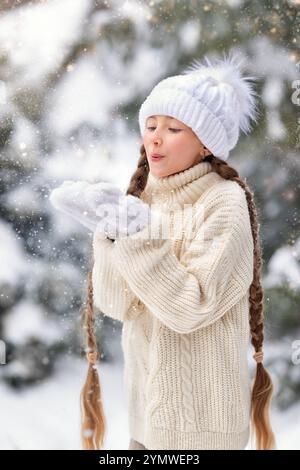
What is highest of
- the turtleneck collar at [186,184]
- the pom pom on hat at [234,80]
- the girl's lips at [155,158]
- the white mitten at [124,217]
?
the pom pom on hat at [234,80]

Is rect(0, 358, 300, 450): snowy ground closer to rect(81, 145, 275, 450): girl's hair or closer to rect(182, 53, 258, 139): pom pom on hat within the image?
rect(81, 145, 275, 450): girl's hair

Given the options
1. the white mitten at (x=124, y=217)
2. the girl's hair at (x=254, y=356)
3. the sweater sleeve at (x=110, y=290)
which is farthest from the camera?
the girl's hair at (x=254, y=356)

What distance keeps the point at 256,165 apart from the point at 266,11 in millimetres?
411

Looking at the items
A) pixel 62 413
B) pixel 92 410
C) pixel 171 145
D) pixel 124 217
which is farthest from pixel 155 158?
pixel 62 413

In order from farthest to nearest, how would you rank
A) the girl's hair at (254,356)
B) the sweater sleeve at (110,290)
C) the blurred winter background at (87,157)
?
the blurred winter background at (87,157), the girl's hair at (254,356), the sweater sleeve at (110,290)

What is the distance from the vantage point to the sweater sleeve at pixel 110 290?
97cm

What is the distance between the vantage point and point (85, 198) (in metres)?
0.85

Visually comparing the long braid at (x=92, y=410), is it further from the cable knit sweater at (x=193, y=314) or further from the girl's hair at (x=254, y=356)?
the cable knit sweater at (x=193, y=314)

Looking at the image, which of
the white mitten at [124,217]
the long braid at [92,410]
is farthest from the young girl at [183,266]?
the long braid at [92,410]

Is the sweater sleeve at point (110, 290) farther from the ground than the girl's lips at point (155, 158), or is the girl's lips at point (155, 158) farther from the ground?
the girl's lips at point (155, 158)

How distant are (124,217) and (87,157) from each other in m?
0.82

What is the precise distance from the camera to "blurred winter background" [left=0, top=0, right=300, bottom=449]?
1.59m

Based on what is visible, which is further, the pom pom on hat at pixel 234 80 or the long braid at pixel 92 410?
the long braid at pixel 92 410

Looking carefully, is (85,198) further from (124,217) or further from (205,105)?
(205,105)
